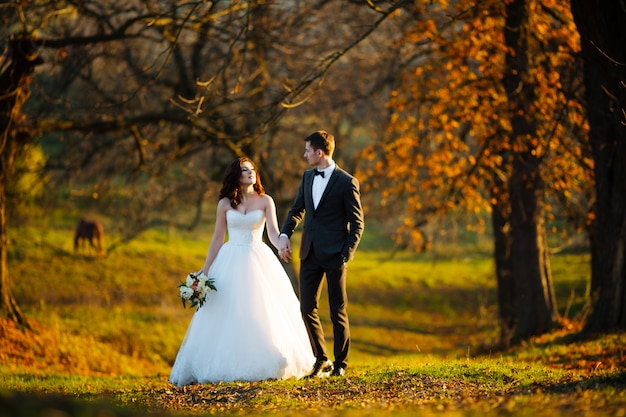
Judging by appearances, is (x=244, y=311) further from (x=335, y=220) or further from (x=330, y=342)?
(x=330, y=342)

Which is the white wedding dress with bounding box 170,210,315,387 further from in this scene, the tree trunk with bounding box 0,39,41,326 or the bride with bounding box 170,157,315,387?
the tree trunk with bounding box 0,39,41,326

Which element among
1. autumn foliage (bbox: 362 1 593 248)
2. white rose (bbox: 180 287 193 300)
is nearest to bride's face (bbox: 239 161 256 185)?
white rose (bbox: 180 287 193 300)

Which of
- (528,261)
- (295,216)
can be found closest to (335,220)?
(295,216)

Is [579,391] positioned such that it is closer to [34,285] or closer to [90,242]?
[34,285]

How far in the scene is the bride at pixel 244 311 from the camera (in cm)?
870

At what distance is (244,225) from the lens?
9258 mm

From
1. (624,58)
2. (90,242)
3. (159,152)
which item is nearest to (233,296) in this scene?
(624,58)

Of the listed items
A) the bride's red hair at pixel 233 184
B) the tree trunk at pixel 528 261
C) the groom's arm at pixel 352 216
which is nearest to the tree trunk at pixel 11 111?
the bride's red hair at pixel 233 184

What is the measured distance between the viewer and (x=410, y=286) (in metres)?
29.9

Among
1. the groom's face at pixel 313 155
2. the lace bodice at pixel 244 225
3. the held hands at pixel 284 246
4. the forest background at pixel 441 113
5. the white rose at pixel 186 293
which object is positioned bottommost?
the white rose at pixel 186 293

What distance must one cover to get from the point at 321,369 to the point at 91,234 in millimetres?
19904

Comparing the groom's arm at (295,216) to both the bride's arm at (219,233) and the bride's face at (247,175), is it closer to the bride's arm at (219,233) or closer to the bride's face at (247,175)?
the bride's face at (247,175)

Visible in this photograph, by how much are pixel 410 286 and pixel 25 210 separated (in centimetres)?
1439

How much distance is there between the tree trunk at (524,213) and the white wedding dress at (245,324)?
656 centimetres
